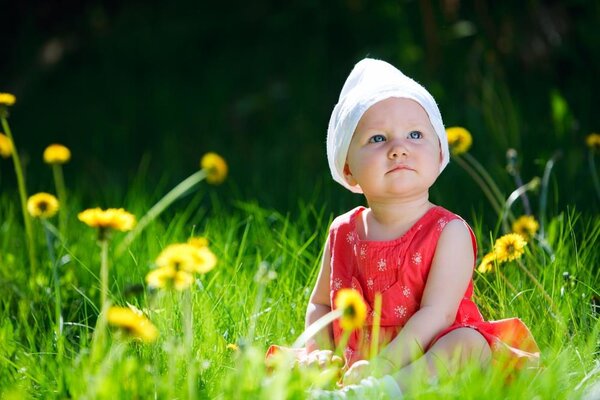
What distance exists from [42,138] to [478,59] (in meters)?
2.02

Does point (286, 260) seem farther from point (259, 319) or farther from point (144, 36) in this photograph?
point (144, 36)

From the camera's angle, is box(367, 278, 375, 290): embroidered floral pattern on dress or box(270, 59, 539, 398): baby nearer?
box(270, 59, 539, 398): baby

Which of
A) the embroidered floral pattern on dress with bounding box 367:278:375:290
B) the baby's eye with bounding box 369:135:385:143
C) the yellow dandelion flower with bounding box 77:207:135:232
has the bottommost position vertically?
the embroidered floral pattern on dress with bounding box 367:278:375:290

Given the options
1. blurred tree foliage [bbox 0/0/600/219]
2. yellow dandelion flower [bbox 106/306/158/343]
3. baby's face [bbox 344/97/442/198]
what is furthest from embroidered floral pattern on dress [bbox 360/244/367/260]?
blurred tree foliage [bbox 0/0/600/219]

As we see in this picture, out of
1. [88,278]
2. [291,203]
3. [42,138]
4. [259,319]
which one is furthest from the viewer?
[42,138]

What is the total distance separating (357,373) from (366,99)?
0.56m

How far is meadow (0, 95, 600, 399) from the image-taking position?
1.73 m

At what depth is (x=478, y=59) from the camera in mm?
4363

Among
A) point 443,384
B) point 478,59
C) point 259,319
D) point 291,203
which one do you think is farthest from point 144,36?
point 443,384

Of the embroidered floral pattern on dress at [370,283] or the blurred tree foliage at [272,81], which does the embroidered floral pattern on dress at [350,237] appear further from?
the blurred tree foliage at [272,81]

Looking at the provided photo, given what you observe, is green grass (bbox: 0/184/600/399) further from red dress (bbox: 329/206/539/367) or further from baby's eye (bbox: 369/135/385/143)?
baby's eye (bbox: 369/135/385/143)

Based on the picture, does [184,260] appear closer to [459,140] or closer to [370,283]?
[370,283]

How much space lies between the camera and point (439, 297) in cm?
202

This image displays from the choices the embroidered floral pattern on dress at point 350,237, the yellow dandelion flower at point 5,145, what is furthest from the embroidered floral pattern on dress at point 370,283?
the yellow dandelion flower at point 5,145
